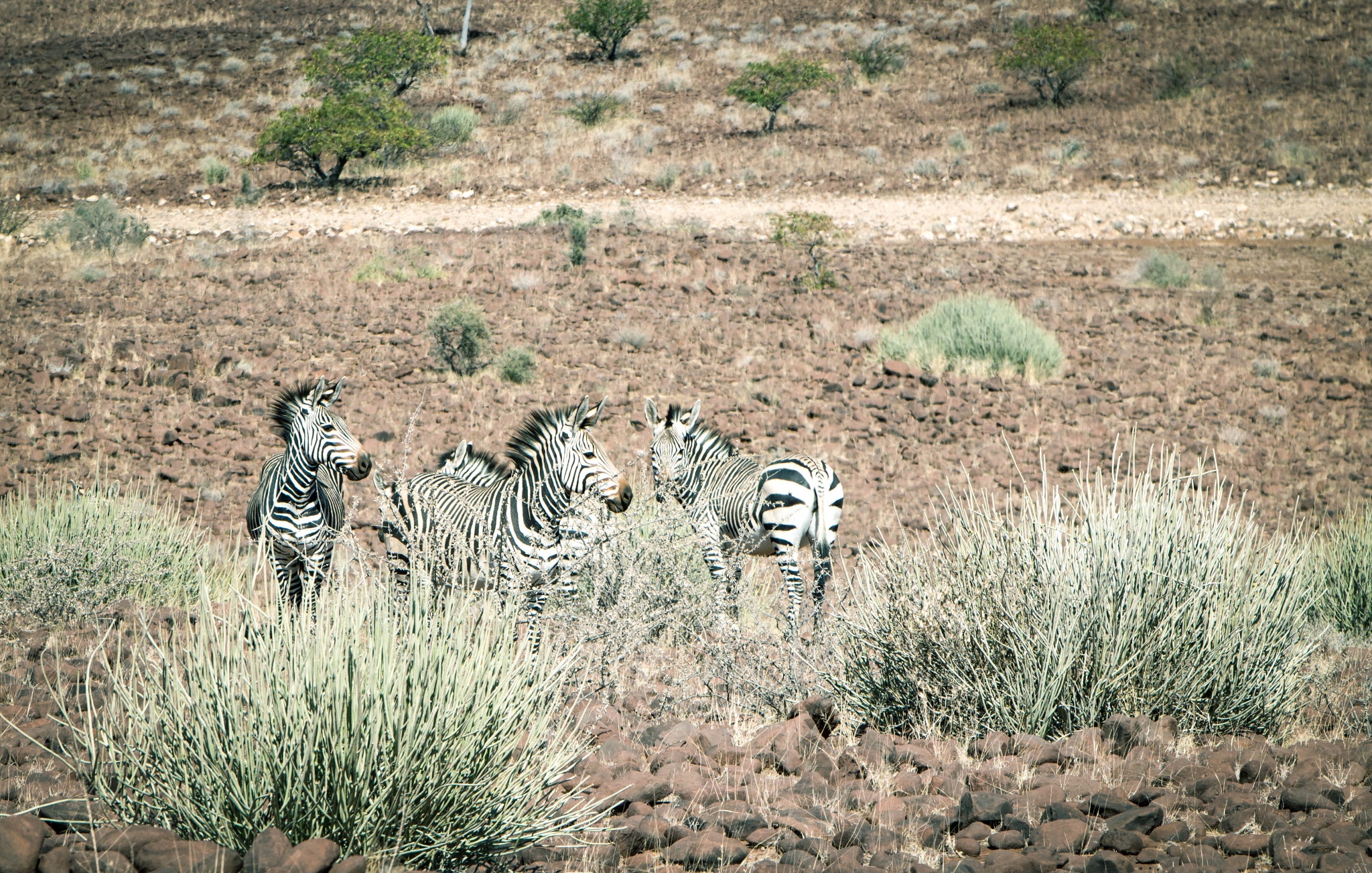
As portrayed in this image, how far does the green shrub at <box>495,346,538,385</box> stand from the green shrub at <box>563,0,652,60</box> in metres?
31.0

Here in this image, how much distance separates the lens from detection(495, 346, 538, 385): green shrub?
14.1 meters

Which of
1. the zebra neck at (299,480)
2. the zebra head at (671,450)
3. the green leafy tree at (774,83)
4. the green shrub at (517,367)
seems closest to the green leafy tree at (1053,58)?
the green leafy tree at (774,83)

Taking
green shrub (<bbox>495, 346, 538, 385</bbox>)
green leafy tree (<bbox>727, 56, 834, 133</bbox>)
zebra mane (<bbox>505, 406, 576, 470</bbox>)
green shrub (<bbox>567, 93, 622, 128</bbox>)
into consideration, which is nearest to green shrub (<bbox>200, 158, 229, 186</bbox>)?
green shrub (<bbox>567, 93, 622, 128</bbox>)

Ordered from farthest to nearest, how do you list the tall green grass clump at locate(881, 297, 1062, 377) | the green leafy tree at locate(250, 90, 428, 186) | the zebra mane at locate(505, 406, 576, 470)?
the green leafy tree at locate(250, 90, 428, 186) → the tall green grass clump at locate(881, 297, 1062, 377) → the zebra mane at locate(505, 406, 576, 470)

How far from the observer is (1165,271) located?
1939cm

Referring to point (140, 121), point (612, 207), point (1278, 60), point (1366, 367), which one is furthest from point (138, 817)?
point (1278, 60)

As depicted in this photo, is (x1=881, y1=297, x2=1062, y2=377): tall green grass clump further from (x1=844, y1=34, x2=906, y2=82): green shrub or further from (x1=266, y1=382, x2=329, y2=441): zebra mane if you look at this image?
(x1=844, y1=34, x2=906, y2=82): green shrub

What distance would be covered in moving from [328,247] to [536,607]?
53.9 feet

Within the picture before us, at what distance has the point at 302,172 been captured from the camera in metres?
29.3

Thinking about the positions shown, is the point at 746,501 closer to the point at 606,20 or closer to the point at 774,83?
the point at 774,83

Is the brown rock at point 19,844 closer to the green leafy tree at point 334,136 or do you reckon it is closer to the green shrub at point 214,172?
the green leafy tree at point 334,136

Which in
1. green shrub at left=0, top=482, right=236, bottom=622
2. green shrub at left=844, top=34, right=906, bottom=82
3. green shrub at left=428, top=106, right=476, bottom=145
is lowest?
green shrub at left=0, top=482, right=236, bottom=622

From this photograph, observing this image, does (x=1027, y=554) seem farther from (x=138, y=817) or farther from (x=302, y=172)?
(x=302, y=172)

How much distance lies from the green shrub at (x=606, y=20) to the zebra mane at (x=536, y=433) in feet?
124
